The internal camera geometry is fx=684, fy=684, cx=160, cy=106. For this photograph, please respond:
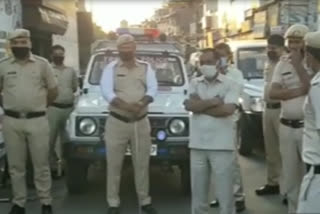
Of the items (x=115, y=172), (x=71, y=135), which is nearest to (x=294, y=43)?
(x=115, y=172)

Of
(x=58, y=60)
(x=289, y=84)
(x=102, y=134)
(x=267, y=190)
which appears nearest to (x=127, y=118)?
(x=102, y=134)

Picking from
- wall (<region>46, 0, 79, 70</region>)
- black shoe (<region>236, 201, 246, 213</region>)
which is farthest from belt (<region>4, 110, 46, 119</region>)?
wall (<region>46, 0, 79, 70</region>)

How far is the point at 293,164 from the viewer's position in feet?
20.3

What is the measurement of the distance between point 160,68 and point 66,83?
132 cm

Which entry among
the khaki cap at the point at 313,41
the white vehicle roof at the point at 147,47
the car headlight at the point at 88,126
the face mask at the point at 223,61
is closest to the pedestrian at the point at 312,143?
the khaki cap at the point at 313,41

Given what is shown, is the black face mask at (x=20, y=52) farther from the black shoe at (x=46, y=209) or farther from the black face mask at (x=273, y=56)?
the black face mask at (x=273, y=56)

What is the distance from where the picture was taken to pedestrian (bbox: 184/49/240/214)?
6.02 metres

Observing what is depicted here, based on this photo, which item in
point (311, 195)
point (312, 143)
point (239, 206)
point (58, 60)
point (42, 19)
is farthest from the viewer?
point (42, 19)

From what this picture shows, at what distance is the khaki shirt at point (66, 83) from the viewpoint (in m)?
9.36

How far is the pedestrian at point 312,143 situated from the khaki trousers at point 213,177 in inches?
71.7

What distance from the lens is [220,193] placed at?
607cm

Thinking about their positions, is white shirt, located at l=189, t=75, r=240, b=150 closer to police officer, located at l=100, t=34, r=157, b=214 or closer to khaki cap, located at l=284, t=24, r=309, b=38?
khaki cap, located at l=284, t=24, r=309, b=38

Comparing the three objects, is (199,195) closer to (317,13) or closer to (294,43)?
(294,43)

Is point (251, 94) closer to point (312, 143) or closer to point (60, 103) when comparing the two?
point (60, 103)
